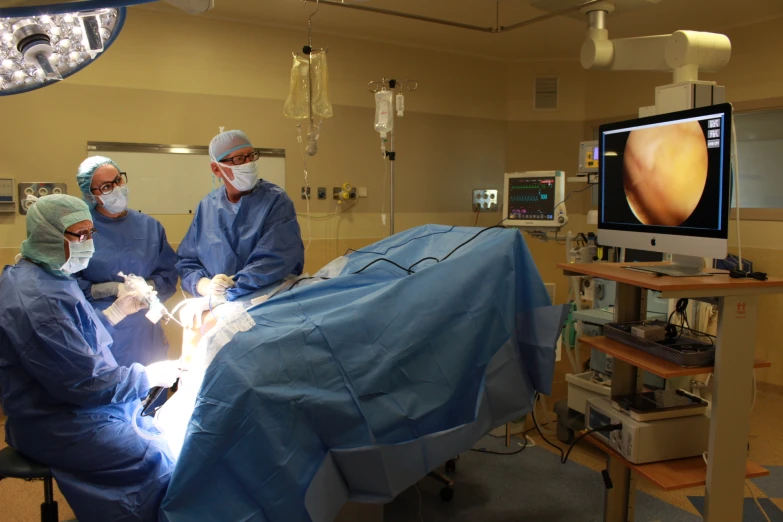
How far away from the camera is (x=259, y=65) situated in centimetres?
391

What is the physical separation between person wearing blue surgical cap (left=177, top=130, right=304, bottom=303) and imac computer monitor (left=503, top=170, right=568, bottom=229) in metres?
1.81

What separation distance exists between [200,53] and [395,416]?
3170mm

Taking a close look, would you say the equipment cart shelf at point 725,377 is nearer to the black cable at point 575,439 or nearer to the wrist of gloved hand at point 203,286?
the black cable at point 575,439

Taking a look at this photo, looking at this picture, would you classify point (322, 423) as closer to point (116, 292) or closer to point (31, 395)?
point (31, 395)

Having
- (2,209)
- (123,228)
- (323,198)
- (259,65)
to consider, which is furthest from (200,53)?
(123,228)

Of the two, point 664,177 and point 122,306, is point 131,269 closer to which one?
point 122,306

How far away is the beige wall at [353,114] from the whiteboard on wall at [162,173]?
2.4 inches

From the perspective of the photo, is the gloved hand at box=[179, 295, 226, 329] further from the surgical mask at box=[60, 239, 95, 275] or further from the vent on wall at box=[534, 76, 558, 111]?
the vent on wall at box=[534, 76, 558, 111]

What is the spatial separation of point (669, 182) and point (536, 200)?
1669mm

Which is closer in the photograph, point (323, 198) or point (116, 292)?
point (116, 292)

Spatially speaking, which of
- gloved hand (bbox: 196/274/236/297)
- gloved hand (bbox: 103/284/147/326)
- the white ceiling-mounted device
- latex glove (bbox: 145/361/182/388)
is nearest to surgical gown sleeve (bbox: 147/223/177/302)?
gloved hand (bbox: 103/284/147/326)

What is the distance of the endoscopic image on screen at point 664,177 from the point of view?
1673mm

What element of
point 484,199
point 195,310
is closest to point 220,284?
point 195,310

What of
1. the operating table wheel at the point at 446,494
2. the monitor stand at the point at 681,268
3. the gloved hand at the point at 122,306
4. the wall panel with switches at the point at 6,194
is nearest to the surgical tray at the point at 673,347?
the monitor stand at the point at 681,268
